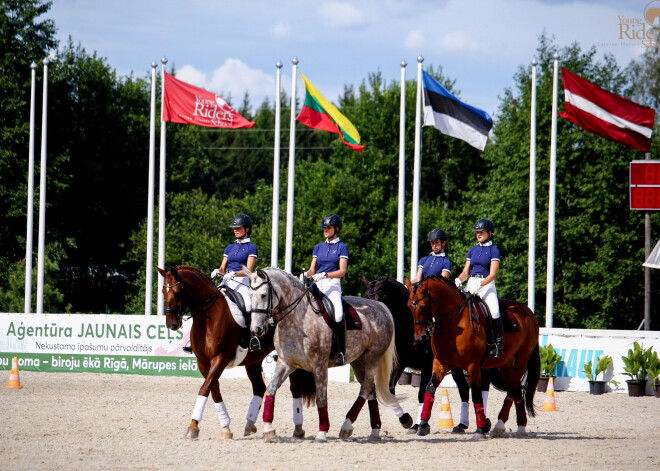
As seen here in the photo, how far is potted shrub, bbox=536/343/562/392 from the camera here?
20453mm

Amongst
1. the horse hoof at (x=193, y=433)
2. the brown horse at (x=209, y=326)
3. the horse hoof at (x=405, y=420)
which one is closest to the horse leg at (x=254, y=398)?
the brown horse at (x=209, y=326)

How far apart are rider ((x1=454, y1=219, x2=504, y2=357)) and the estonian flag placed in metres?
10.8

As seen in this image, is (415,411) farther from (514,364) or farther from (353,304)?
(353,304)

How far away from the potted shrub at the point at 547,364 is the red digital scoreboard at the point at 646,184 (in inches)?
182

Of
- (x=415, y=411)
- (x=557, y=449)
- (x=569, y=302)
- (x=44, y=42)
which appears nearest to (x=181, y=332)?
(x=415, y=411)

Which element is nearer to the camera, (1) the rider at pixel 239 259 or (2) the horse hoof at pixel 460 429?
(2) the horse hoof at pixel 460 429

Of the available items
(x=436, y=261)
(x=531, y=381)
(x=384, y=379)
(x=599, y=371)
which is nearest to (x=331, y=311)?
(x=384, y=379)

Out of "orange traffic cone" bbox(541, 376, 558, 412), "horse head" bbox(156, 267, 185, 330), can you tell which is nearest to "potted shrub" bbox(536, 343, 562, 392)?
"orange traffic cone" bbox(541, 376, 558, 412)

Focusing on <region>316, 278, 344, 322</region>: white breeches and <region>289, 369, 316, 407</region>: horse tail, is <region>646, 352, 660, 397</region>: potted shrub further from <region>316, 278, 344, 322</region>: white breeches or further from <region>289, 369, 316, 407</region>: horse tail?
<region>316, 278, 344, 322</region>: white breeches

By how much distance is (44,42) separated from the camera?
128 feet

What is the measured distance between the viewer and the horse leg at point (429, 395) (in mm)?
11695

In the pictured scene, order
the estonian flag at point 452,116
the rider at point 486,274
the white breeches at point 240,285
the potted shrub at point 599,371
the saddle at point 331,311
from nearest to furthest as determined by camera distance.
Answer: the saddle at point 331,311 < the rider at point 486,274 < the white breeches at point 240,285 < the potted shrub at point 599,371 < the estonian flag at point 452,116

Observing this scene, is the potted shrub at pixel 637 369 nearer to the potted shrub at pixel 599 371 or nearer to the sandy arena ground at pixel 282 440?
the potted shrub at pixel 599 371

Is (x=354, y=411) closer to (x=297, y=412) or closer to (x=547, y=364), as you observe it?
(x=297, y=412)
